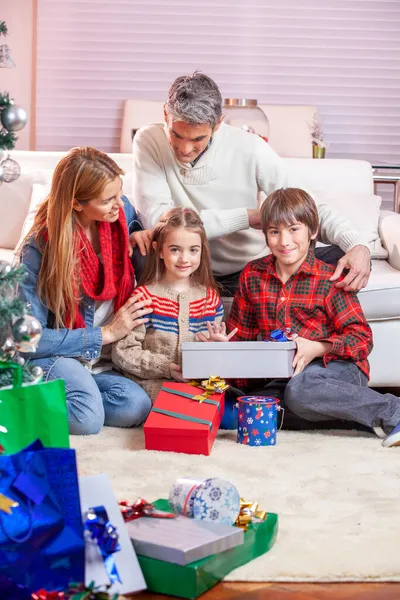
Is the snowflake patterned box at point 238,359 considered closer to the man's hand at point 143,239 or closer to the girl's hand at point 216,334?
the girl's hand at point 216,334

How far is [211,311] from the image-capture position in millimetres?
2504

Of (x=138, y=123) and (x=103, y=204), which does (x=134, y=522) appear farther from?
(x=138, y=123)

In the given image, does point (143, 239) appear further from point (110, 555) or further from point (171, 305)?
point (110, 555)

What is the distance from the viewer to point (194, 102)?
2355 mm

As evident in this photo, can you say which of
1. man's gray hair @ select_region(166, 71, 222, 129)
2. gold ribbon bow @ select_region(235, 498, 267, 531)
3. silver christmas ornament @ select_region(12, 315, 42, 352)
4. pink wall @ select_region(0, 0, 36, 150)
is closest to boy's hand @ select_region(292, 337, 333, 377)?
man's gray hair @ select_region(166, 71, 222, 129)

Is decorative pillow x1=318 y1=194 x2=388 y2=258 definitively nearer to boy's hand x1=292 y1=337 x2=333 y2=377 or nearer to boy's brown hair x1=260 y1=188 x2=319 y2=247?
boy's brown hair x1=260 y1=188 x2=319 y2=247

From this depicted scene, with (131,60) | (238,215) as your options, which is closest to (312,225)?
(238,215)

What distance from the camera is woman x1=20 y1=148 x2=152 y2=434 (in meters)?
2.26

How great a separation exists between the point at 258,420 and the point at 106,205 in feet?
2.23

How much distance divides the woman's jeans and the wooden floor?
0.95m

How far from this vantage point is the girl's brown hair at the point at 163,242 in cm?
244

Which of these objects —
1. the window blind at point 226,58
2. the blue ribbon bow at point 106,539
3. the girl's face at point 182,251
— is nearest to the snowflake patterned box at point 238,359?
the girl's face at point 182,251

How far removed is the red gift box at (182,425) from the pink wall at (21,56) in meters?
3.22

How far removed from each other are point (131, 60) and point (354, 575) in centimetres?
416
